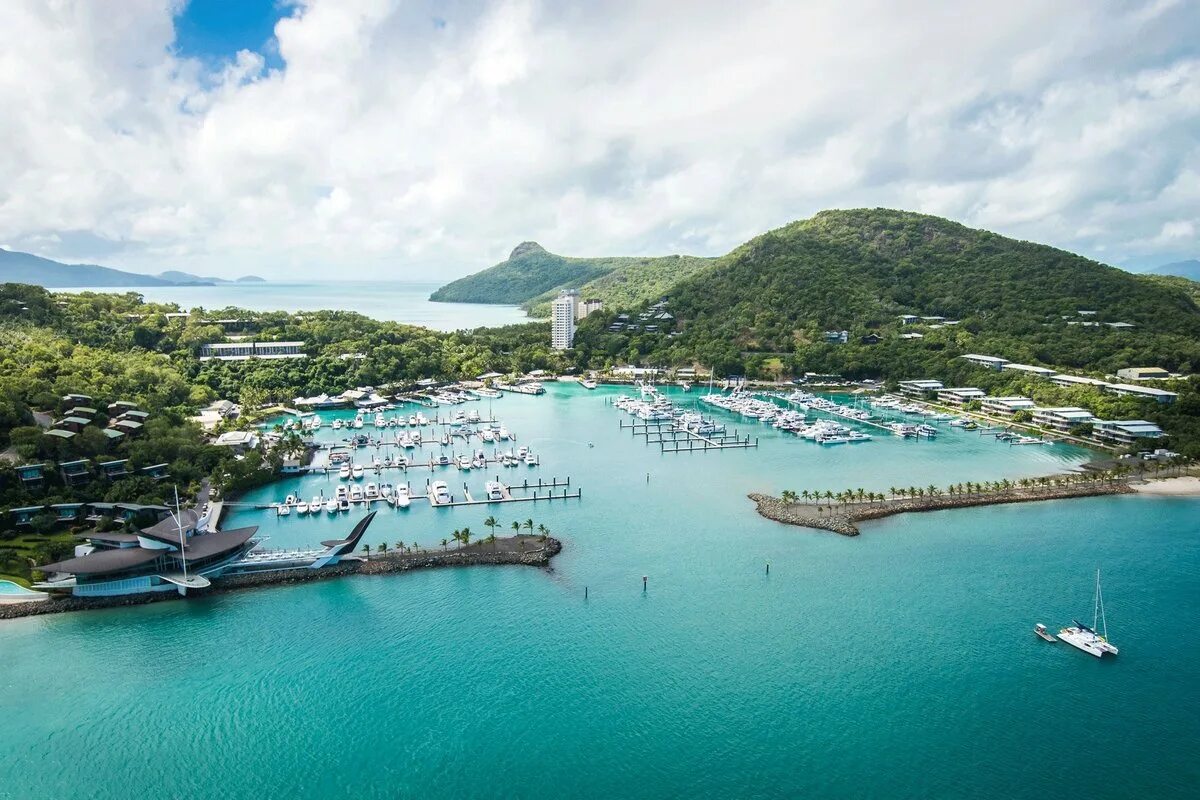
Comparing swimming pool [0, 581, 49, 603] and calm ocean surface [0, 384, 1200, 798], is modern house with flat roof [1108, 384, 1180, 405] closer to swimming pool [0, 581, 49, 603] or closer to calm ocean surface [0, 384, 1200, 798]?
calm ocean surface [0, 384, 1200, 798]

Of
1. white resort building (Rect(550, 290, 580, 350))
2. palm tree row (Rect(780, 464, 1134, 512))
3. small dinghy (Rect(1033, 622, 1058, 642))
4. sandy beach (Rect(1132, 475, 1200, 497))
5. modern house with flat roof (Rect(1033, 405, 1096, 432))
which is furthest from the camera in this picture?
white resort building (Rect(550, 290, 580, 350))

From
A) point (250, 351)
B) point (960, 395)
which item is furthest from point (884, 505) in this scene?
point (250, 351)

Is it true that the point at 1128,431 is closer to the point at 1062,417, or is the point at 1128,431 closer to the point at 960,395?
the point at 1062,417

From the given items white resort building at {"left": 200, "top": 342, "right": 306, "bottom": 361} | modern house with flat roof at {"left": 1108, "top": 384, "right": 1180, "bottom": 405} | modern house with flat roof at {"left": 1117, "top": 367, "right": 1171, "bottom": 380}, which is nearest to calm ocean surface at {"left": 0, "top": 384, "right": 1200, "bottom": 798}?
modern house with flat roof at {"left": 1108, "top": 384, "right": 1180, "bottom": 405}

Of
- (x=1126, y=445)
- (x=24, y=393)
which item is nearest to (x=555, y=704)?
(x=24, y=393)

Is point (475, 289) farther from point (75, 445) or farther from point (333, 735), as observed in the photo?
point (333, 735)

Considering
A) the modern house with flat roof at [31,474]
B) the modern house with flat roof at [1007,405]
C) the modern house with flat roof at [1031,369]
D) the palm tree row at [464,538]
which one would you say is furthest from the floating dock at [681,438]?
the modern house with flat roof at [31,474]
